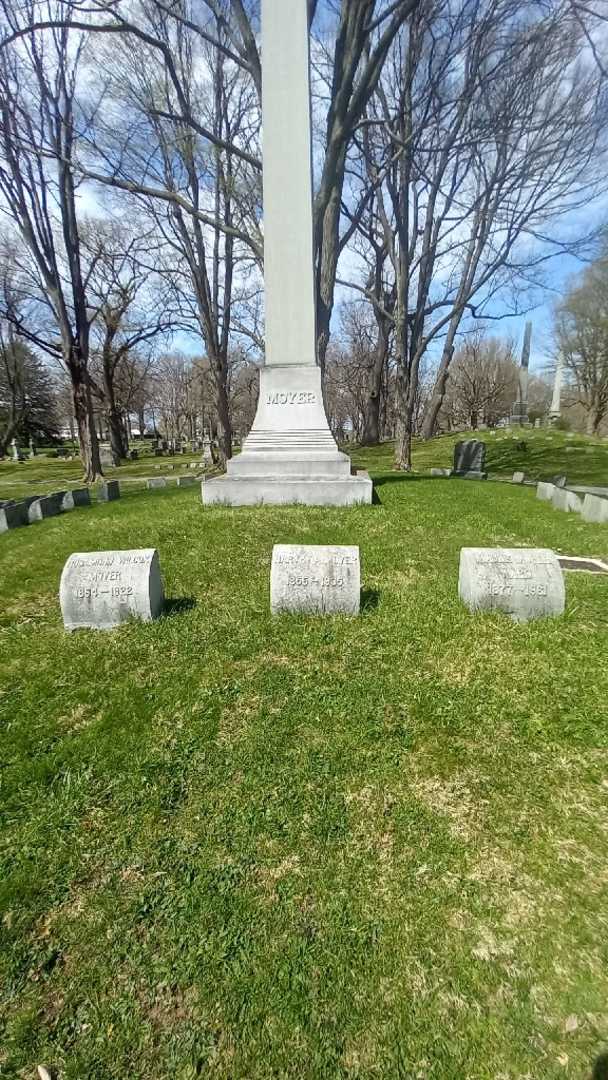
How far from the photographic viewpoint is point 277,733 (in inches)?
104

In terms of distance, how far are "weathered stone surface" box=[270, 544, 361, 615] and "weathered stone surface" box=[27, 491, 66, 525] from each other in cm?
722

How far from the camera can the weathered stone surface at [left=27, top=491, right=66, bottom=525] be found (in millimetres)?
9086

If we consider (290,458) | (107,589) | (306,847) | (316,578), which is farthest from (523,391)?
(306,847)

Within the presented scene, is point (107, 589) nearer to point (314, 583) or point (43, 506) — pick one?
point (314, 583)

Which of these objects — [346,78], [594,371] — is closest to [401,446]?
[346,78]

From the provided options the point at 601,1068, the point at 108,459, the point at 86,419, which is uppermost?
the point at 86,419

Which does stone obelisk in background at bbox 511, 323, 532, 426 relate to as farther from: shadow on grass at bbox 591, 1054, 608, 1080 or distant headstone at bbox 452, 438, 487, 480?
shadow on grass at bbox 591, 1054, 608, 1080

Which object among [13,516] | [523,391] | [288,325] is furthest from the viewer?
[523,391]

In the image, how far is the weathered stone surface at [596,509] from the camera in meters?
7.24

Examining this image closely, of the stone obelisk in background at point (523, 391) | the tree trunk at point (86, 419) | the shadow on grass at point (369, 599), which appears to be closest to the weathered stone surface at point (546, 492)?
the shadow on grass at point (369, 599)

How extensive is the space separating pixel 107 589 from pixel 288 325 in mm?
6288

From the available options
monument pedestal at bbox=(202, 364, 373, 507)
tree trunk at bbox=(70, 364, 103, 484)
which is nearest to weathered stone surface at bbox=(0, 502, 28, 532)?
monument pedestal at bbox=(202, 364, 373, 507)

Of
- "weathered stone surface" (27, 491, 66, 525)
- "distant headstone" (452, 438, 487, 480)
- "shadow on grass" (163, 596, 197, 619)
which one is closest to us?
"shadow on grass" (163, 596, 197, 619)

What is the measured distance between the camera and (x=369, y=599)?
4.16 meters
